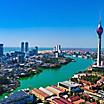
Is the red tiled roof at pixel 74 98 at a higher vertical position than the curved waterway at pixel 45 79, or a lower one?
higher

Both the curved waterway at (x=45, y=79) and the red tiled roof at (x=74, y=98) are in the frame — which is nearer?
the red tiled roof at (x=74, y=98)

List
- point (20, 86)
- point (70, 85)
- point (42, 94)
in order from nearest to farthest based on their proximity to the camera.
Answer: point (42, 94)
point (70, 85)
point (20, 86)

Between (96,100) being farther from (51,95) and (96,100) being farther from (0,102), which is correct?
(0,102)

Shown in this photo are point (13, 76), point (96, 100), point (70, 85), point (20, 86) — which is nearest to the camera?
point (96, 100)

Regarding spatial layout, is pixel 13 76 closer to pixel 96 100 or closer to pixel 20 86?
pixel 20 86

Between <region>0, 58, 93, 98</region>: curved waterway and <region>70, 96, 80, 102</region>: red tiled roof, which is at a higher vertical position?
<region>70, 96, 80, 102</region>: red tiled roof

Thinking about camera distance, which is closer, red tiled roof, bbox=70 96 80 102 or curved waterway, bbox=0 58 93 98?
red tiled roof, bbox=70 96 80 102

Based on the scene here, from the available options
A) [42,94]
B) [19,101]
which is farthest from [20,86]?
[19,101]

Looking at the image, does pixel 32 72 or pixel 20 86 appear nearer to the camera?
pixel 20 86

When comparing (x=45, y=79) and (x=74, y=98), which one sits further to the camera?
(x=45, y=79)
